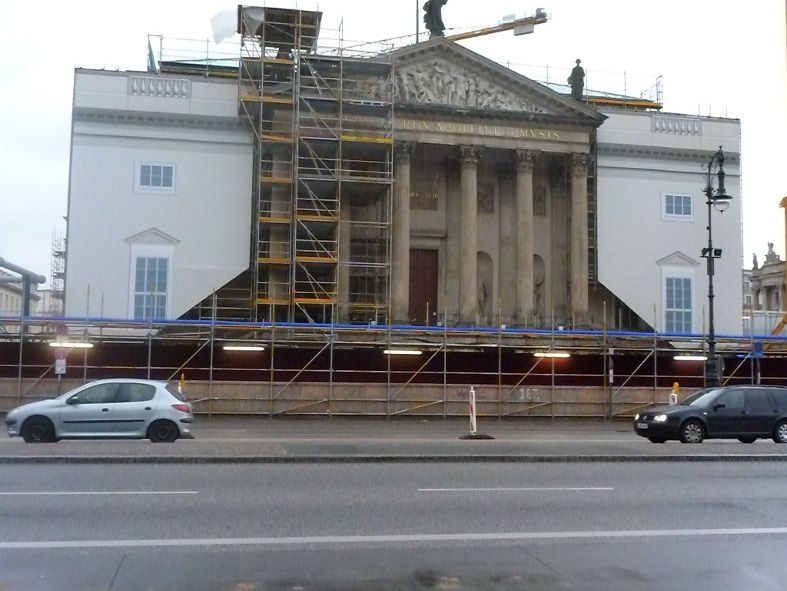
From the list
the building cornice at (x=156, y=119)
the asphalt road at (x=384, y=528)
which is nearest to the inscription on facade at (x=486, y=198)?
the building cornice at (x=156, y=119)

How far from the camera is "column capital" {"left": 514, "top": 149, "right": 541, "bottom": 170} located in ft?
149

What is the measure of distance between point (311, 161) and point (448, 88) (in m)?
7.75

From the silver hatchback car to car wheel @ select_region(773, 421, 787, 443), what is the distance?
1421 cm

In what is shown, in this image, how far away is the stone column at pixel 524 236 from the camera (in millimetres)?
45500

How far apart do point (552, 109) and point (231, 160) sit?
620 inches

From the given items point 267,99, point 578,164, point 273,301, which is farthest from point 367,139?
point 578,164

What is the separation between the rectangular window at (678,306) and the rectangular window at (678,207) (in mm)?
3273

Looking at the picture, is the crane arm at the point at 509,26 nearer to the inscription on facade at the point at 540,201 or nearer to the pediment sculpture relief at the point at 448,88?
the inscription on facade at the point at 540,201

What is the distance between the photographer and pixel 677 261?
1877 inches

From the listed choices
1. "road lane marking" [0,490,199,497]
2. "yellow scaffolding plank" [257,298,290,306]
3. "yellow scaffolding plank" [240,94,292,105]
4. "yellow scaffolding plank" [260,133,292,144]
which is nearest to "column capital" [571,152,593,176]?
"yellow scaffolding plank" [260,133,292,144]

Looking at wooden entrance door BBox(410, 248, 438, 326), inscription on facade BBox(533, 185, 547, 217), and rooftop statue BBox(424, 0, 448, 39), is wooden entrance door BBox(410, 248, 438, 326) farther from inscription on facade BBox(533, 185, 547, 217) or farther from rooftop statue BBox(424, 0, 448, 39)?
rooftop statue BBox(424, 0, 448, 39)

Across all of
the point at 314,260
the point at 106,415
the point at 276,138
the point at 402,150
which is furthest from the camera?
the point at 402,150

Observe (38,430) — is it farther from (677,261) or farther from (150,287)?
(677,261)

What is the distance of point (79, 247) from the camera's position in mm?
41781
